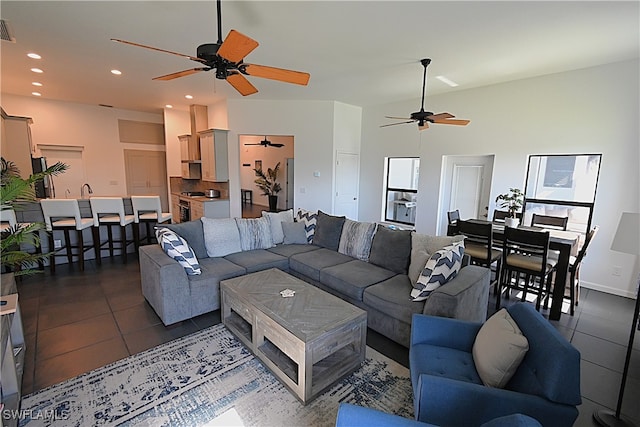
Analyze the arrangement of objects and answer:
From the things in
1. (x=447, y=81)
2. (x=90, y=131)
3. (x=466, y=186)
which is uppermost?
(x=447, y=81)

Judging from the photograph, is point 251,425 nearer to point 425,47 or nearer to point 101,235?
point 425,47

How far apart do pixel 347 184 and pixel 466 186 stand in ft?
8.38

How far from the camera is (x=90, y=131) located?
7.46 meters

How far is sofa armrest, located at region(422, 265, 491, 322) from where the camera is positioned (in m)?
2.36

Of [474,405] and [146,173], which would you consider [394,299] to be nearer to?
[474,405]

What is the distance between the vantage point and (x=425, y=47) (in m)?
3.49

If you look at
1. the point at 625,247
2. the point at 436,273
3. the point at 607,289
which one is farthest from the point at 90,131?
the point at 607,289

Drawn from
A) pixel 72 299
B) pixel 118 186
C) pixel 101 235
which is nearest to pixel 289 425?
pixel 72 299

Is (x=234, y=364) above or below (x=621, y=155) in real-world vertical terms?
below

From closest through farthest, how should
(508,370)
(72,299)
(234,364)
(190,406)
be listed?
(508,370)
(190,406)
(234,364)
(72,299)

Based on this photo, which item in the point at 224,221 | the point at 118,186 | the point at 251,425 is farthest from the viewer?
the point at 118,186

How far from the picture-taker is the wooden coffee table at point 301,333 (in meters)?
2.00

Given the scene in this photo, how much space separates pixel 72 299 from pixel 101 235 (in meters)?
1.89

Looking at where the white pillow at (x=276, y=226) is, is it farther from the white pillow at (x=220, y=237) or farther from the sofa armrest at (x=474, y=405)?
the sofa armrest at (x=474, y=405)
